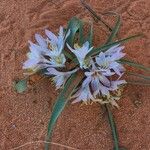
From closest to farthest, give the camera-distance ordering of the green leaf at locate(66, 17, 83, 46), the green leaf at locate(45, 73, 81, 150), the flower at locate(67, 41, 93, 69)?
the green leaf at locate(45, 73, 81, 150) → the flower at locate(67, 41, 93, 69) → the green leaf at locate(66, 17, 83, 46)

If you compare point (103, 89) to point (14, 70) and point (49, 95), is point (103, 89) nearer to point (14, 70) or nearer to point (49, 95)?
point (49, 95)

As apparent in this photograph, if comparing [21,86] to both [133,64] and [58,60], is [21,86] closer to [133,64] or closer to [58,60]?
[58,60]

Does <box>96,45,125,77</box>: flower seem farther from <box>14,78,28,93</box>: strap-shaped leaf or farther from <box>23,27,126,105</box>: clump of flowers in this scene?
<box>14,78,28,93</box>: strap-shaped leaf

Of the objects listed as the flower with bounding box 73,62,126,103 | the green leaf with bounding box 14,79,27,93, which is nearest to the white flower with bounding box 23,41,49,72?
the green leaf with bounding box 14,79,27,93

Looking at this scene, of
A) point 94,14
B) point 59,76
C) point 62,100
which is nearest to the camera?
point 62,100

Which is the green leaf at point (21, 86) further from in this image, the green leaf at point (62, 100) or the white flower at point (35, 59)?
the green leaf at point (62, 100)

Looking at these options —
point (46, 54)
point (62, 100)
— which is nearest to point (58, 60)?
point (46, 54)

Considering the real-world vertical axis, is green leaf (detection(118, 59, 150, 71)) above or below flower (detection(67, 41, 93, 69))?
below

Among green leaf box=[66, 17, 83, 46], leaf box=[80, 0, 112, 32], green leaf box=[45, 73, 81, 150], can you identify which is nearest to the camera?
green leaf box=[45, 73, 81, 150]
